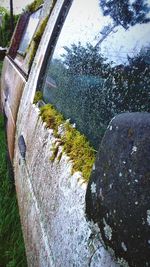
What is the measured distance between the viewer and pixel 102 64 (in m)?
1.34

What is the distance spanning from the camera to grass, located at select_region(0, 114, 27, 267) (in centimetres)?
238

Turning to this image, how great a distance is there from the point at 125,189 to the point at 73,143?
0.67 metres

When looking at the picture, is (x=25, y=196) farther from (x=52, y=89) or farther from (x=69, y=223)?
(x=69, y=223)

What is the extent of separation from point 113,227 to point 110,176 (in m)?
0.10

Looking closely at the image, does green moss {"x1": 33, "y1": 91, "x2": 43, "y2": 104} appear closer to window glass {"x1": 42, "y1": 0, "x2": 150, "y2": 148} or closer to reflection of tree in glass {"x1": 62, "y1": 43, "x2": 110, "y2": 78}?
window glass {"x1": 42, "y1": 0, "x2": 150, "y2": 148}

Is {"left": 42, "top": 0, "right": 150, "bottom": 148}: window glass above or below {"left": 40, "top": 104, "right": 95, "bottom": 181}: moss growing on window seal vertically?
above

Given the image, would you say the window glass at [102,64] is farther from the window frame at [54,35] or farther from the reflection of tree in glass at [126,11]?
the window frame at [54,35]

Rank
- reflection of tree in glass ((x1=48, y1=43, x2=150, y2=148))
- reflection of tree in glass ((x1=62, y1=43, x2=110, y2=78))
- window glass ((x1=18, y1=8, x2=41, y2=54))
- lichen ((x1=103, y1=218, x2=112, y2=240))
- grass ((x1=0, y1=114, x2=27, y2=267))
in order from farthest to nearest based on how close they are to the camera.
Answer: window glass ((x1=18, y1=8, x2=41, y2=54)), grass ((x1=0, y1=114, x2=27, y2=267)), reflection of tree in glass ((x1=62, y1=43, x2=110, y2=78)), reflection of tree in glass ((x1=48, y1=43, x2=150, y2=148)), lichen ((x1=103, y1=218, x2=112, y2=240))

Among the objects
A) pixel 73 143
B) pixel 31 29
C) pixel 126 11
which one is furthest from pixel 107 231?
pixel 31 29

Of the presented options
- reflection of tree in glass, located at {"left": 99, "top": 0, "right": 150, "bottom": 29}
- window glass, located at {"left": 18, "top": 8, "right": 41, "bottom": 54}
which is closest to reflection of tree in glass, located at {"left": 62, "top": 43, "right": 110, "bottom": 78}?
reflection of tree in glass, located at {"left": 99, "top": 0, "right": 150, "bottom": 29}

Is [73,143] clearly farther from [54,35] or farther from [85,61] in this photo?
[54,35]

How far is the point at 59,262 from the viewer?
1215 millimetres

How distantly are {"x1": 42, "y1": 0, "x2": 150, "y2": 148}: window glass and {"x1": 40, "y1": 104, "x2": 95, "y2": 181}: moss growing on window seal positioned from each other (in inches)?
1.1

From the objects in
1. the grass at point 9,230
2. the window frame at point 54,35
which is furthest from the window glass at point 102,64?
the grass at point 9,230
